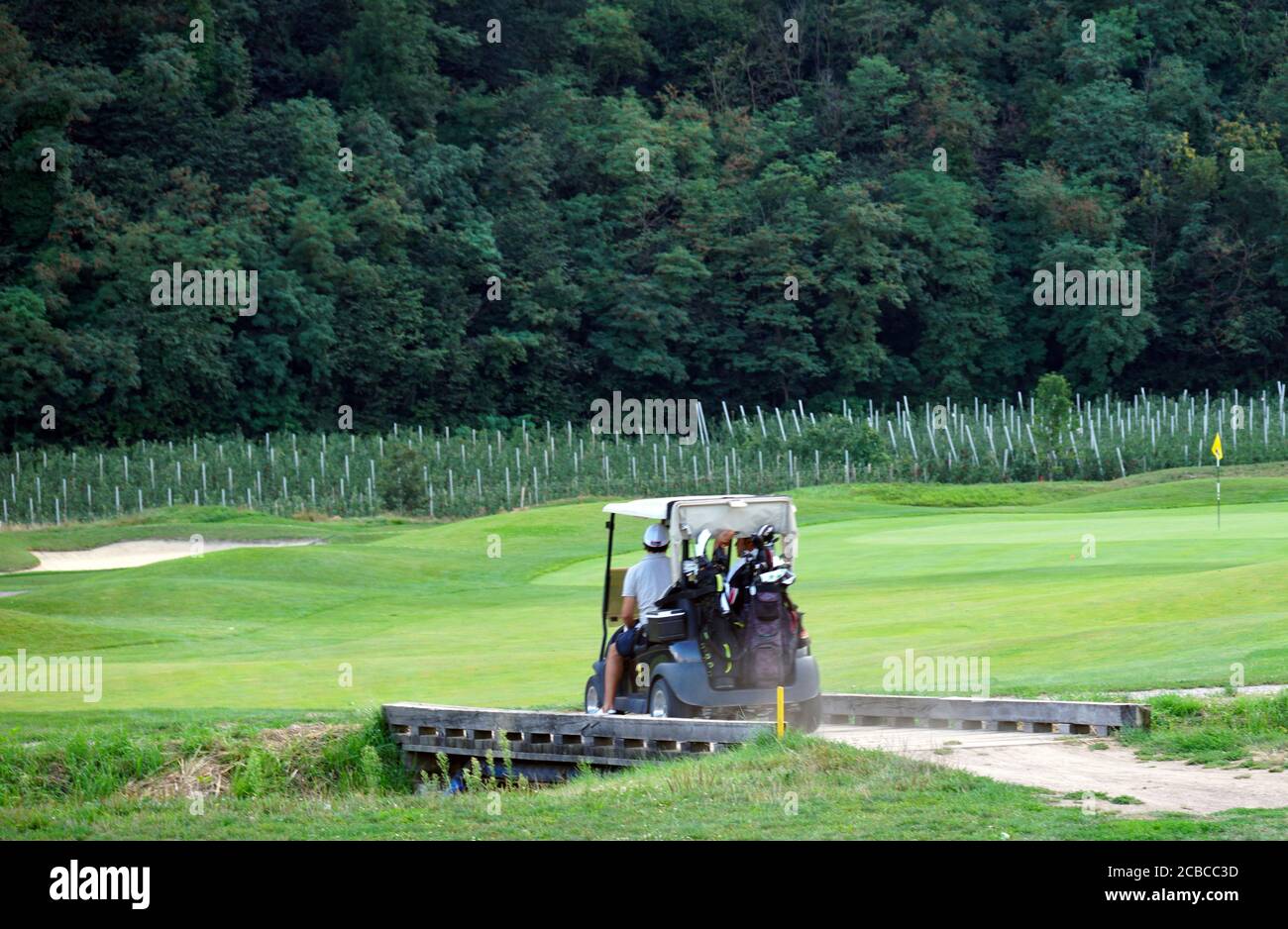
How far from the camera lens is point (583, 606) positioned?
2306 cm

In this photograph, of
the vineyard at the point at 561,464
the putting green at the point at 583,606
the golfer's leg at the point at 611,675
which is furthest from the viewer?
the vineyard at the point at 561,464

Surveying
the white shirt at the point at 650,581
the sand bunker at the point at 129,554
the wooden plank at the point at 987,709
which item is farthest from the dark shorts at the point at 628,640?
the sand bunker at the point at 129,554

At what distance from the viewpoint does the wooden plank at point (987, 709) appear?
11.4 m

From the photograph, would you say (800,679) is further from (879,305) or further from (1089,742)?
(879,305)

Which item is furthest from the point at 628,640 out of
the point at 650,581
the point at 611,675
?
the point at 650,581

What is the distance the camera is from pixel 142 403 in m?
53.8

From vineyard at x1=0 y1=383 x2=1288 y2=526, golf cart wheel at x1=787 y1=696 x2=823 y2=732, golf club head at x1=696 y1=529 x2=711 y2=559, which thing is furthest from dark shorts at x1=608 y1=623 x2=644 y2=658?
vineyard at x1=0 y1=383 x2=1288 y2=526

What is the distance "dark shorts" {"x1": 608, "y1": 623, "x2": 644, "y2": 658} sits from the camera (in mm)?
12539

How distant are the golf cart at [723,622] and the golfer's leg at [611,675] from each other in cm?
30

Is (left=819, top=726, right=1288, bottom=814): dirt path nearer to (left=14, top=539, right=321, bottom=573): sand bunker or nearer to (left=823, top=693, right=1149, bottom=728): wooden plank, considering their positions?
(left=823, top=693, right=1149, bottom=728): wooden plank

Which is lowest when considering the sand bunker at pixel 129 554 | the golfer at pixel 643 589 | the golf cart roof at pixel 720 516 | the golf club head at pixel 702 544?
the sand bunker at pixel 129 554

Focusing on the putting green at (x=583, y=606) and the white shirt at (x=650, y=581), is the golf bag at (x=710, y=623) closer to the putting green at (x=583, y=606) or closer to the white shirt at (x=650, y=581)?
the white shirt at (x=650, y=581)

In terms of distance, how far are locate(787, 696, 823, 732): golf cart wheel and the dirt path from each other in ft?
0.52
